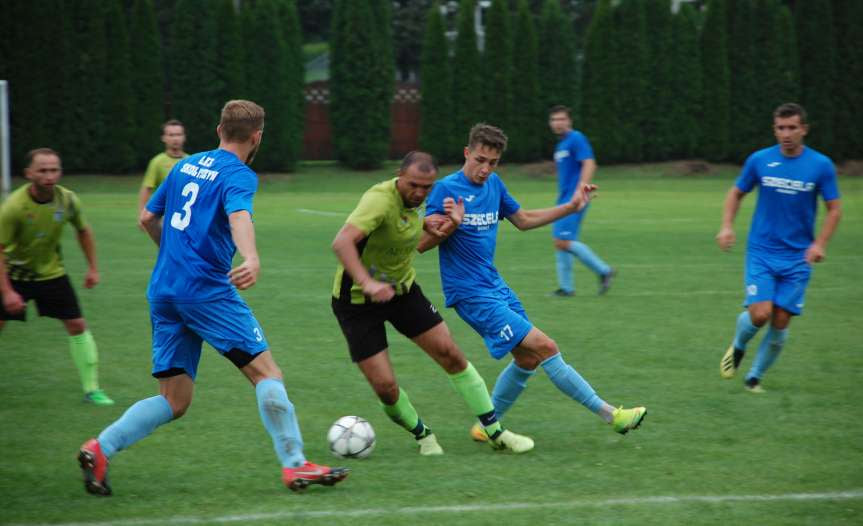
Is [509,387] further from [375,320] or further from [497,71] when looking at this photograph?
[497,71]

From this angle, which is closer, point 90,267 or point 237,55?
point 90,267

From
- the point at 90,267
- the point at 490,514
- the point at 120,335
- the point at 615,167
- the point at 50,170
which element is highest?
the point at 50,170

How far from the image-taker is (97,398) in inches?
296

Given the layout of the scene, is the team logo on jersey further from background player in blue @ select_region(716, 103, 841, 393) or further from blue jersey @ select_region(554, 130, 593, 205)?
blue jersey @ select_region(554, 130, 593, 205)

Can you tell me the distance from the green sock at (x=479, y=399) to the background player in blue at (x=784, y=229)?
261 cm

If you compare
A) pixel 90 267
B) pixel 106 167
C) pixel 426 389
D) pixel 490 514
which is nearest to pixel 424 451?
pixel 490 514

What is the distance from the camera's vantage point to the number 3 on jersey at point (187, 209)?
5.29 meters

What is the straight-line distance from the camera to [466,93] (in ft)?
114

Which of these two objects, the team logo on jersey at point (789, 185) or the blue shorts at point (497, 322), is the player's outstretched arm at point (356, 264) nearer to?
the blue shorts at point (497, 322)

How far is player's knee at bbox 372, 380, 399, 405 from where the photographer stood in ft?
20.1

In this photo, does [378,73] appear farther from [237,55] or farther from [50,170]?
[50,170]

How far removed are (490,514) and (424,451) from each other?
4.14 ft

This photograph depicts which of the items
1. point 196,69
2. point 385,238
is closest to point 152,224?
point 385,238

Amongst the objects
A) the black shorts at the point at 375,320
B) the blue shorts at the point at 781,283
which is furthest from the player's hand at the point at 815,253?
the black shorts at the point at 375,320
